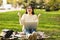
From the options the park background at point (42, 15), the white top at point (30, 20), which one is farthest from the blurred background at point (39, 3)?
the white top at point (30, 20)

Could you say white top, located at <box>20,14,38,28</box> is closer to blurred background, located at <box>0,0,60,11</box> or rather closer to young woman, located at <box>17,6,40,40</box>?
young woman, located at <box>17,6,40,40</box>

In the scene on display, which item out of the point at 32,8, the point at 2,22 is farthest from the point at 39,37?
the point at 2,22

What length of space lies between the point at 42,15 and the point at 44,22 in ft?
0.39

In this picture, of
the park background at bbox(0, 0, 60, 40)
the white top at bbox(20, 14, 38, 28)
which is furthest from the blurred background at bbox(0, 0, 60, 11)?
the white top at bbox(20, 14, 38, 28)

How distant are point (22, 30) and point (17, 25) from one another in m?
0.11

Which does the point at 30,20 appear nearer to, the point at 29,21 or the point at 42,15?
the point at 29,21

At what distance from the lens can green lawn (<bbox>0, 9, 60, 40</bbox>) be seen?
2.69m

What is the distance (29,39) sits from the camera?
2615 mm

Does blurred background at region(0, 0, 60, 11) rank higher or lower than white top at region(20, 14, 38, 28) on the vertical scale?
higher

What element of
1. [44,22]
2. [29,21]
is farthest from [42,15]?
[29,21]

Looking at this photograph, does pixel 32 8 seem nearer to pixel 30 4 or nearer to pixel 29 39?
pixel 30 4

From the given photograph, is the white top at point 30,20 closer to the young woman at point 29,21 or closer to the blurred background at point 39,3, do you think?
the young woman at point 29,21

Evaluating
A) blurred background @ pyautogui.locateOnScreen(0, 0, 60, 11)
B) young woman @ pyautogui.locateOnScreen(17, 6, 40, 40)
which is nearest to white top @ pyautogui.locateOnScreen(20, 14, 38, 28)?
young woman @ pyautogui.locateOnScreen(17, 6, 40, 40)

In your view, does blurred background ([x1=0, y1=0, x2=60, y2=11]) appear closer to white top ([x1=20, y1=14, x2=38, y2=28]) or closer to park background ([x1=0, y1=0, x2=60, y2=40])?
park background ([x1=0, y1=0, x2=60, y2=40])
